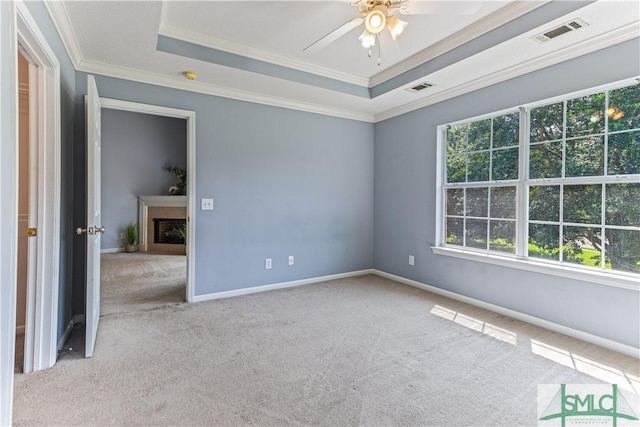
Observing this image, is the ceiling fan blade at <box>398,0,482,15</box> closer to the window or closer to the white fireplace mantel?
the window

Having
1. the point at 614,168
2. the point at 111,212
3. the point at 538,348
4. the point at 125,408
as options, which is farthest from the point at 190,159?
the point at 111,212

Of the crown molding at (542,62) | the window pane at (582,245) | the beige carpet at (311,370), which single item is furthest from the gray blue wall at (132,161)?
the window pane at (582,245)

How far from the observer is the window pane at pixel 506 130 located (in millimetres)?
3068

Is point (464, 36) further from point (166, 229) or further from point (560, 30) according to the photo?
point (166, 229)

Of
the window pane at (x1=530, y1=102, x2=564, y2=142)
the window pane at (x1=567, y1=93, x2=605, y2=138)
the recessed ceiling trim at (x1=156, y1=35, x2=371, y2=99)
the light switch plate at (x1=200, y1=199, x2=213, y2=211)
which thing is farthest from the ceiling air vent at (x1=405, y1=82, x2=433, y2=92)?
the light switch plate at (x1=200, y1=199, x2=213, y2=211)

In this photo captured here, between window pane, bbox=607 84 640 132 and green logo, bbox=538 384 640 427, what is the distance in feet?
6.13

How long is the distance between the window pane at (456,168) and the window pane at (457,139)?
8cm

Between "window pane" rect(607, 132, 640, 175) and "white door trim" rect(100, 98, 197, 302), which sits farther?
"white door trim" rect(100, 98, 197, 302)

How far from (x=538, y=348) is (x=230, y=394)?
224cm

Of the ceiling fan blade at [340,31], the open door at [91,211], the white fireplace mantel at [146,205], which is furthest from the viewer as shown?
the white fireplace mantel at [146,205]

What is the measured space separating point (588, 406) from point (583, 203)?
1598 millimetres

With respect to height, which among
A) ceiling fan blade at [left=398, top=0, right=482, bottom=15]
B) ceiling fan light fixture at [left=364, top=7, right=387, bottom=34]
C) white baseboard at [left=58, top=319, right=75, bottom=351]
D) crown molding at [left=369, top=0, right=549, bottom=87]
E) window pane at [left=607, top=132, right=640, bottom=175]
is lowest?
white baseboard at [left=58, top=319, right=75, bottom=351]

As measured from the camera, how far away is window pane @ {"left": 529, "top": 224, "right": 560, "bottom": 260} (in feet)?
9.22

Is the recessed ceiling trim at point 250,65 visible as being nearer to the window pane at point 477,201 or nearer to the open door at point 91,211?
the open door at point 91,211
